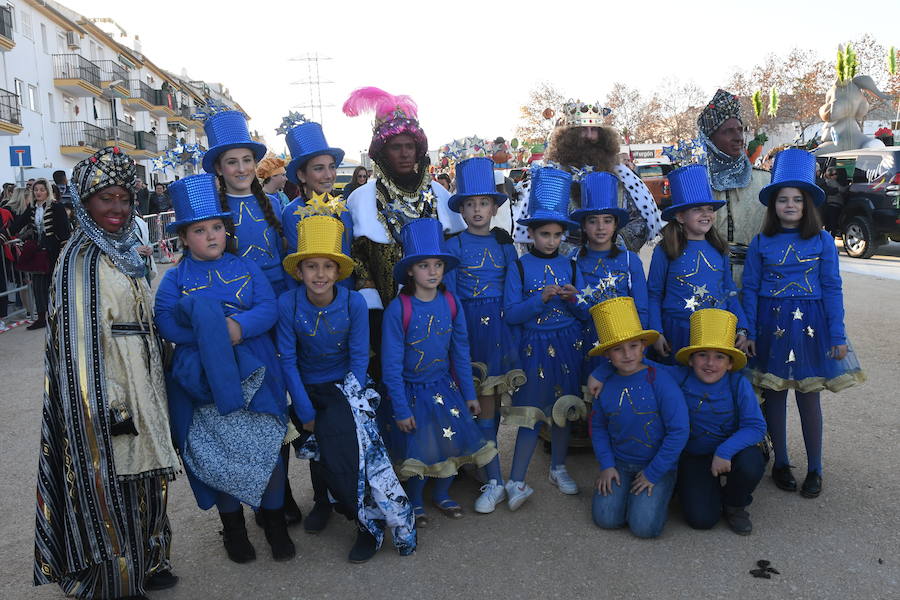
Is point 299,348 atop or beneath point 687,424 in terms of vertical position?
atop

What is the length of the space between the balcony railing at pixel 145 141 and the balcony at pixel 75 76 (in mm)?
6460

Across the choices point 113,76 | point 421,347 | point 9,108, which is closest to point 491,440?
point 421,347

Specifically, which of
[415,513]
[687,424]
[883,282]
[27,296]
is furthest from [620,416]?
[27,296]

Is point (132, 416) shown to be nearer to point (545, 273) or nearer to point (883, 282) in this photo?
point (545, 273)

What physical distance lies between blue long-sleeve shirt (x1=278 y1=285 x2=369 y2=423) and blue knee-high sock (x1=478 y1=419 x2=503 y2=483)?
94 centimetres

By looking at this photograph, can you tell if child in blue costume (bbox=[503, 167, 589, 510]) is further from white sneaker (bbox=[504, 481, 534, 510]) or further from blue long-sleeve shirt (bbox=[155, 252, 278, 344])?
blue long-sleeve shirt (bbox=[155, 252, 278, 344])

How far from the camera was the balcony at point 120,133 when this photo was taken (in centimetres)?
3600

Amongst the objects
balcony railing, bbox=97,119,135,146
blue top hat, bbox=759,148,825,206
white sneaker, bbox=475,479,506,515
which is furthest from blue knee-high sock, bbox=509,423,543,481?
balcony railing, bbox=97,119,135,146

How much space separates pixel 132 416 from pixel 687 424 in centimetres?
264

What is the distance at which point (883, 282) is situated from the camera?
35.3 feet

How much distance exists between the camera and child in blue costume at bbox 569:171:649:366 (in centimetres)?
405

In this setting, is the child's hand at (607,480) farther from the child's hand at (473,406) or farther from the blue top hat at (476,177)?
the blue top hat at (476,177)

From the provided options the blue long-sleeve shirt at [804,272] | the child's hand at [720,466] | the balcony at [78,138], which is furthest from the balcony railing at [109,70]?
the child's hand at [720,466]

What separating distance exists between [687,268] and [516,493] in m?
1.61
